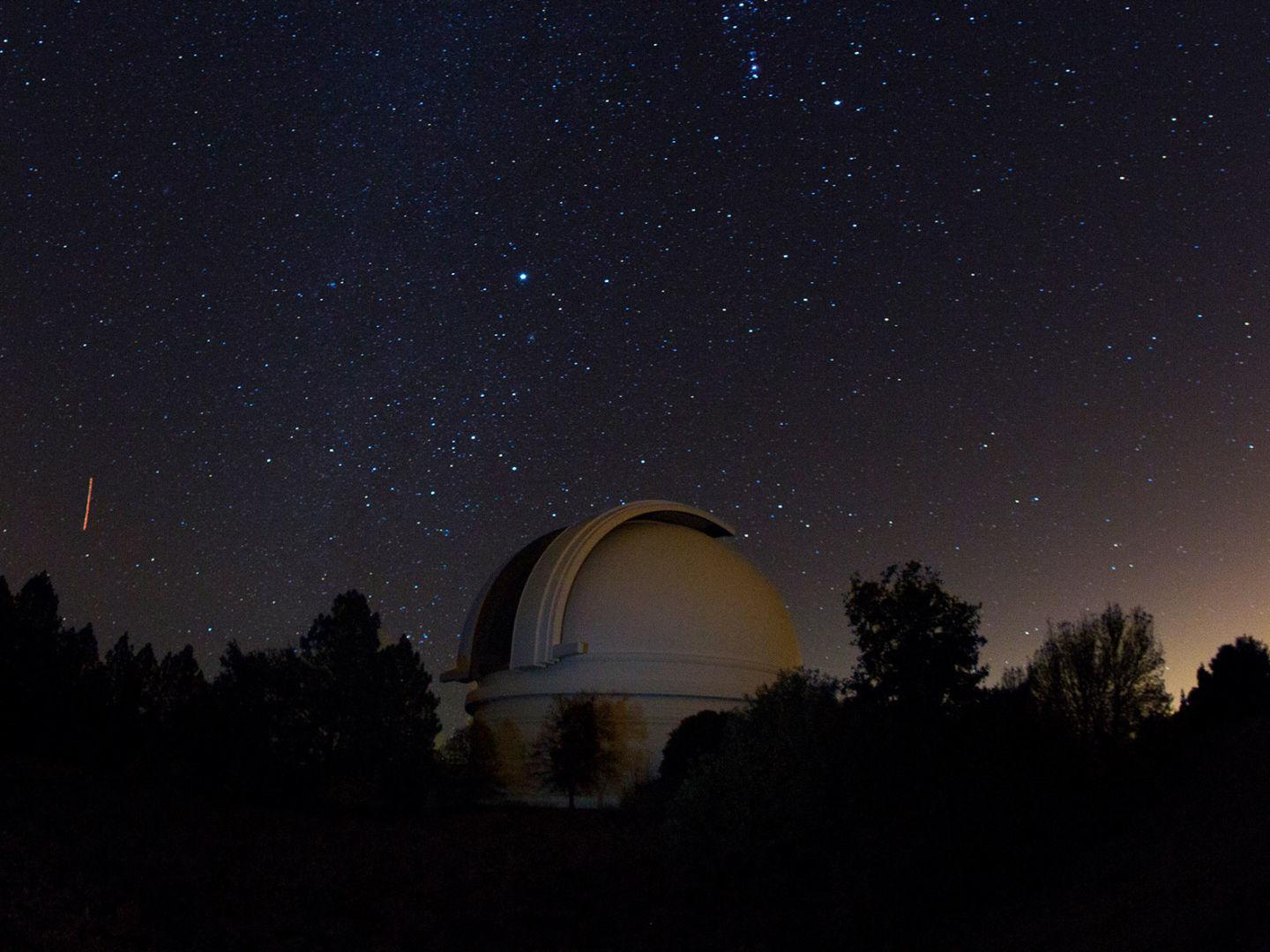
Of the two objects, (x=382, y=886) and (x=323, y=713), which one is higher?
(x=323, y=713)

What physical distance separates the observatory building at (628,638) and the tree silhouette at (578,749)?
0.71 metres

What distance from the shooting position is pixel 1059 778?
10477 millimetres

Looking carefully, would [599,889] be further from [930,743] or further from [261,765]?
[261,765]

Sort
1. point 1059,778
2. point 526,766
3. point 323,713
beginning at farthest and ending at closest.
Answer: point 526,766 → point 323,713 → point 1059,778

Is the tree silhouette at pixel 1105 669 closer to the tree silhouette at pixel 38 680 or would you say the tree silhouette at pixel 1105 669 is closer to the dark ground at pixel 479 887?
the dark ground at pixel 479 887

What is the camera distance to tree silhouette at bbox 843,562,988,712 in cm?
1371

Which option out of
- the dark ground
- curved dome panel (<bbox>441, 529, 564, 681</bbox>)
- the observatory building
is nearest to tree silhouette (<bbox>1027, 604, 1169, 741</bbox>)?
the dark ground

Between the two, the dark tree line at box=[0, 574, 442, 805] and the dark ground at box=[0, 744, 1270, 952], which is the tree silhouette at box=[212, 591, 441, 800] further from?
the dark ground at box=[0, 744, 1270, 952]

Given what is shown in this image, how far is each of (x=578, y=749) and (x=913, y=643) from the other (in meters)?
11.9

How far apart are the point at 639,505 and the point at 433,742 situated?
37.4ft

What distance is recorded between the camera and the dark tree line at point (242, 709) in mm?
18172

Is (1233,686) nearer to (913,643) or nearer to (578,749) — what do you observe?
(913,643)

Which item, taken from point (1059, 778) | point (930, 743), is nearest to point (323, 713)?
point (930, 743)

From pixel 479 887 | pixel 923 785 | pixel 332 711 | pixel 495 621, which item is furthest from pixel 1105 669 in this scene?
pixel 495 621
